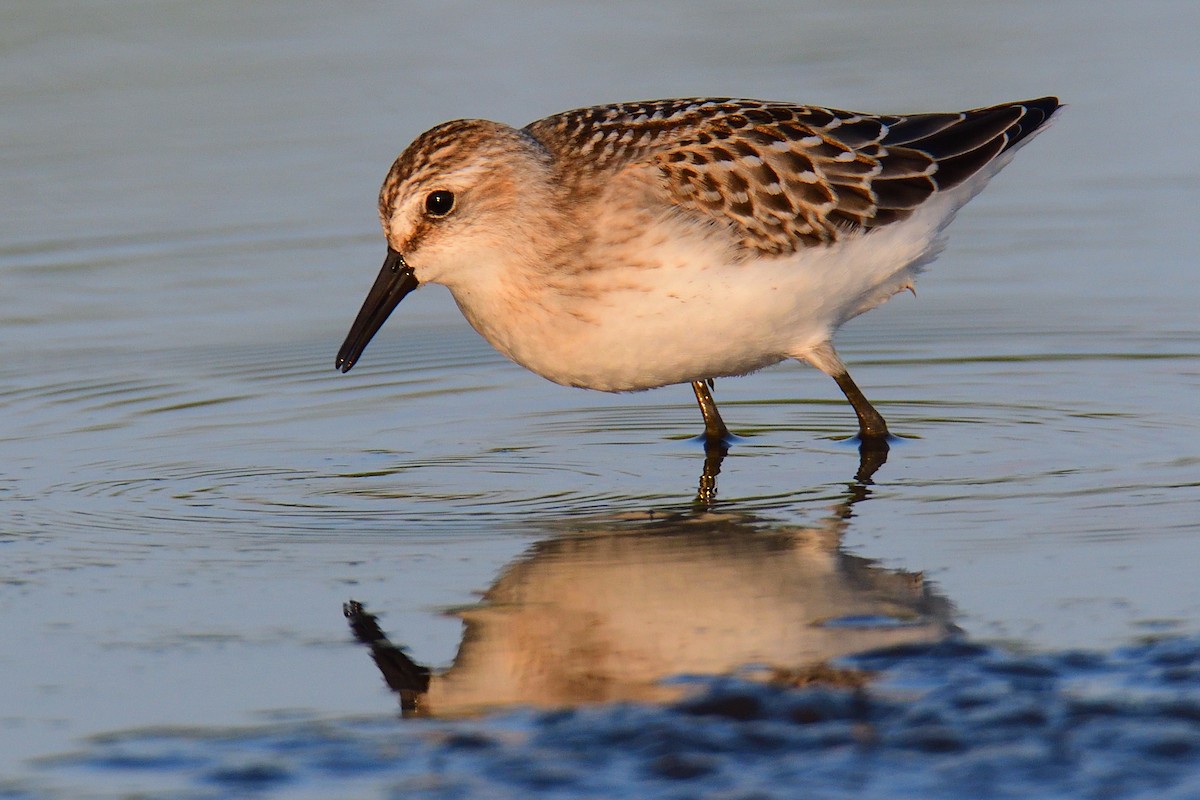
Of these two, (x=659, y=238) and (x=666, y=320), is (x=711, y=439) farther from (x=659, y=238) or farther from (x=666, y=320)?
(x=659, y=238)

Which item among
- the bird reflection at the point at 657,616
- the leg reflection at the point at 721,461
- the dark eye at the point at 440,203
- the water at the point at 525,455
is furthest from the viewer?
the dark eye at the point at 440,203

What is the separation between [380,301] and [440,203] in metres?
0.51

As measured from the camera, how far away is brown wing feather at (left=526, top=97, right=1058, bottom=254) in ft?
26.9

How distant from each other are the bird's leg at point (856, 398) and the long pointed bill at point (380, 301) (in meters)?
1.77

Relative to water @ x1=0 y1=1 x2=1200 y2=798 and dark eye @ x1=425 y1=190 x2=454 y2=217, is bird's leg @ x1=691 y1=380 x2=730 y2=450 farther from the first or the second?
dark eye @ x1=425 y1=190 x2=454 y2=217

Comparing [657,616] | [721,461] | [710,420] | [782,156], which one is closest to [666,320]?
[721,461]

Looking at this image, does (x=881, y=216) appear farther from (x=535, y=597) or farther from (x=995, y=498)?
(x=535, y=597)

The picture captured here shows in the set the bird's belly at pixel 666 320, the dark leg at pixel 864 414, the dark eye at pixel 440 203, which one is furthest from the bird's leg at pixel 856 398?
the dark eye at pixel 440 203

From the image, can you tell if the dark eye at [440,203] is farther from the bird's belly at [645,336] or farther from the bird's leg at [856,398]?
the bird's leg at [856,398]

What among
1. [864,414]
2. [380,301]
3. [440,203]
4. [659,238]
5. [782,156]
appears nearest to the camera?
[659,238]

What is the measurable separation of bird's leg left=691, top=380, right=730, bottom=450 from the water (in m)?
0.13

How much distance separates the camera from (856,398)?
8.36 meters

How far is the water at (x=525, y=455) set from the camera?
197 inches

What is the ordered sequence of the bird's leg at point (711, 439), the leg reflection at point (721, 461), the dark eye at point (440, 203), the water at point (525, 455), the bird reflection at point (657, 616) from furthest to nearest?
the dark eye at point (440, 203), the bird's leg at point (711, 439), the leg reflection at point (721, 461), the bird reflection at point (657, 616), the water at point (525, 455)
